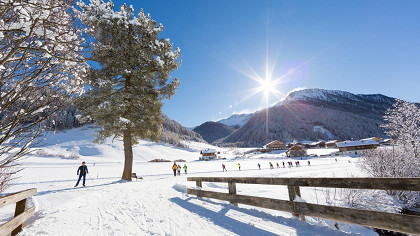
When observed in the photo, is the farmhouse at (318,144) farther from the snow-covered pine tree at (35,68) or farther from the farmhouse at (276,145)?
the snow-covered pine tree at (35,68)

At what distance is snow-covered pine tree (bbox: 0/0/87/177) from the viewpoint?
7.24 feet

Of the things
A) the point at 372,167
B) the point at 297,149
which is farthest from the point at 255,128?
the point at 372,167

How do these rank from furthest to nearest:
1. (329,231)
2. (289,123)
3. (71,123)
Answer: (289,123) < (71,123) < (329,231)

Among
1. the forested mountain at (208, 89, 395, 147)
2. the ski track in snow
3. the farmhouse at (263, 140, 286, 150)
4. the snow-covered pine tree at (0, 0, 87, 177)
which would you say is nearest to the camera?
the snow-covered pine tree at (0, 0, 87, 177)

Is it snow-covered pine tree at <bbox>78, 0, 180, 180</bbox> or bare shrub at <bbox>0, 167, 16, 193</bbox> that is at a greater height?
snow-covered pine tree at <bbox>78, 0, 180, 180</bbox>

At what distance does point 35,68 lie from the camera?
8.76 feet

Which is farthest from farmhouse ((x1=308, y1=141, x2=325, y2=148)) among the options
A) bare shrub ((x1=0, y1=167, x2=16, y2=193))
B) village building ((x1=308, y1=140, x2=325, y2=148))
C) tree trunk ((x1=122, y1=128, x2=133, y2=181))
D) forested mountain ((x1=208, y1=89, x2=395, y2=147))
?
bare shrub ((x1=0, y1=167, x2=16, y2=193))

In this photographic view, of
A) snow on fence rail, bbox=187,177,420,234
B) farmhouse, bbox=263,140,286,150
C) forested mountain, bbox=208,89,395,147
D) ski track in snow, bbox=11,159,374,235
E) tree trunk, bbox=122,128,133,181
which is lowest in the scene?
ski track in snow, bbox=11,159,374,235

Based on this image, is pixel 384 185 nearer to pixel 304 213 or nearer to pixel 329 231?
pixel 329 231

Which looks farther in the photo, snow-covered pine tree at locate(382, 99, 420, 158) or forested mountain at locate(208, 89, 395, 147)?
forested mountain at locate(208, 89, 395, 147)

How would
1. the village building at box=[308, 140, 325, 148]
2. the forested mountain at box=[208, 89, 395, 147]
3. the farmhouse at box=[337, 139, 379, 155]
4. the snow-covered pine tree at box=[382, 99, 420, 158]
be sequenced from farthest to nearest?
the forested mountain at box=[208, 89, 395, 147] < the village building at box=[308, 140, 325, 148] < the farmhouse at box=[337, 139, 379, 155] < the snow-covered pine tree at box=[382, 99, 420, 158]

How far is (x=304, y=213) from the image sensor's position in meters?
3.93

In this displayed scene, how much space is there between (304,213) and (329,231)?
559 mm

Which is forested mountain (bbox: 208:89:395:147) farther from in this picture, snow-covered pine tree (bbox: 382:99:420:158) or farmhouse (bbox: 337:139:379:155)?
snow-covered pine tree (bbox: 382:99:420:158)
